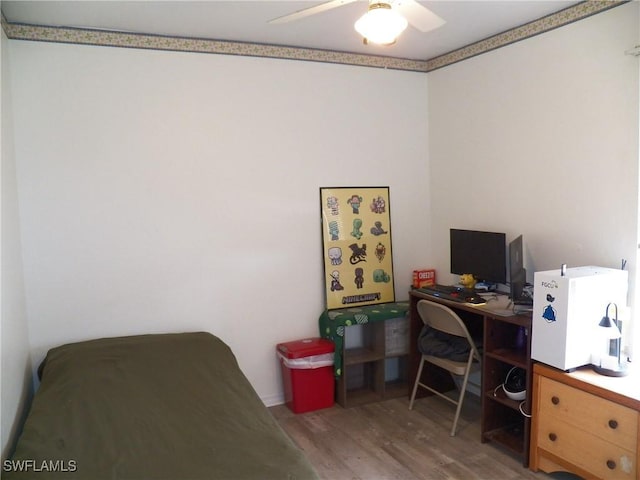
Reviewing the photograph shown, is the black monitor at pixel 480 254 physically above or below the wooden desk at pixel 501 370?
above

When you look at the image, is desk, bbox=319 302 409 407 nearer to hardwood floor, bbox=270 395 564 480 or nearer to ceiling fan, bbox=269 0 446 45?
hardwood floor, bbox=270 395 564 480

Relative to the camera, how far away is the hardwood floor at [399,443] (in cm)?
272

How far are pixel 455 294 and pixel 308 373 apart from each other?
1.16 m

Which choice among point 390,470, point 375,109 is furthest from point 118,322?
point 375,109

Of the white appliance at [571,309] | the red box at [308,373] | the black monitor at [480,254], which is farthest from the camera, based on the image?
the red box at [308,373]

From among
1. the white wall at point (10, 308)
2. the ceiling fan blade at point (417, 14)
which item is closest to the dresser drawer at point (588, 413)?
the ceiling fan blade at point (417, 14)

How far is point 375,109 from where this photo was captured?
151 inches

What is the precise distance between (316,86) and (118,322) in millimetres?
2128

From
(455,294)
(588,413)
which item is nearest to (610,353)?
(588,413)

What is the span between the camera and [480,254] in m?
3.36

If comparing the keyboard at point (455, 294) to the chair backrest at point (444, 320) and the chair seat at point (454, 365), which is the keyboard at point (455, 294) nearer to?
the chair backrest at point (444, 320)

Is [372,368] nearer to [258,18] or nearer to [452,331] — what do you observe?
[452,331]

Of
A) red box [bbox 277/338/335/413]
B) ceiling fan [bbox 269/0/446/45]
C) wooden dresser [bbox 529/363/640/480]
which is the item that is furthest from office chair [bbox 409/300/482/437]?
ceiling fan [bbox 269/0/446/45]

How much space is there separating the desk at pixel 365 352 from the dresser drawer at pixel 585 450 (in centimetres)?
125
